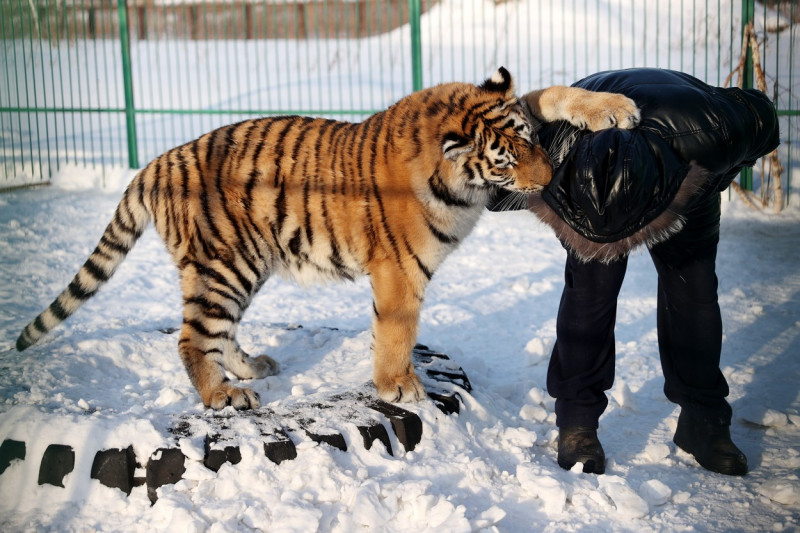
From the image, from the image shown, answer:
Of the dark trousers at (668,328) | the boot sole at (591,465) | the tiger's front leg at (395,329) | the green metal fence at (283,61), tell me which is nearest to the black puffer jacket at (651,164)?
the dark trousers at (668,328)

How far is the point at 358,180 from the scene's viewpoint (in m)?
3.61

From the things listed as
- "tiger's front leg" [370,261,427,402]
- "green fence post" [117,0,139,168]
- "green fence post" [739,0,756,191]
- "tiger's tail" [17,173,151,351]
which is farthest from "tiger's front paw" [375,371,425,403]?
"green fence post" [117,0,139,168]

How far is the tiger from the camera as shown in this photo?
342 centimetres

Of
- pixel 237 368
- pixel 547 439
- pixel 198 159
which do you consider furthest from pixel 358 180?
pixel 547 439

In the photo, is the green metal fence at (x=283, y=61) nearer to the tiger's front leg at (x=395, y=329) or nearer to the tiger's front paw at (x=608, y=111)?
the tiger's front leg at (x=395, y=329)

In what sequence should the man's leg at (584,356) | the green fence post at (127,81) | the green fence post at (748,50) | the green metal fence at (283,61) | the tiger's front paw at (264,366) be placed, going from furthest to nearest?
the green metal fence at (283,61)
the green fence post at (127,81)
the green fence post at (748,50)
the tiger's front paw at (264,366)
the man's leg at (584,356)

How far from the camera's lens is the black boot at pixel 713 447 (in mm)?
3379

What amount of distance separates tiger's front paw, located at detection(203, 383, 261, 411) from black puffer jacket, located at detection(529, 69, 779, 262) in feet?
4.83

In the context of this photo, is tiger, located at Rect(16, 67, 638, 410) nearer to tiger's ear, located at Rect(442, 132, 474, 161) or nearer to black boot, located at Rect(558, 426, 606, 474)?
tiger's ear, located at Rect(442, 132, 474, 161)

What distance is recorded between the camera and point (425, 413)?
3504 mm

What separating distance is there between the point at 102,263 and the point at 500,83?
2.00 metres

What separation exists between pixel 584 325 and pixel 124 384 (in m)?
2.16

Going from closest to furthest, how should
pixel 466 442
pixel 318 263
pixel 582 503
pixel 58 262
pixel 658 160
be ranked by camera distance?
pixel 658 160 → pixel 582 503 → pixel 466 442 → pixel 318 263 → pixel 58 262

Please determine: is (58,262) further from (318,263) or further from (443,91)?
(443,91)
